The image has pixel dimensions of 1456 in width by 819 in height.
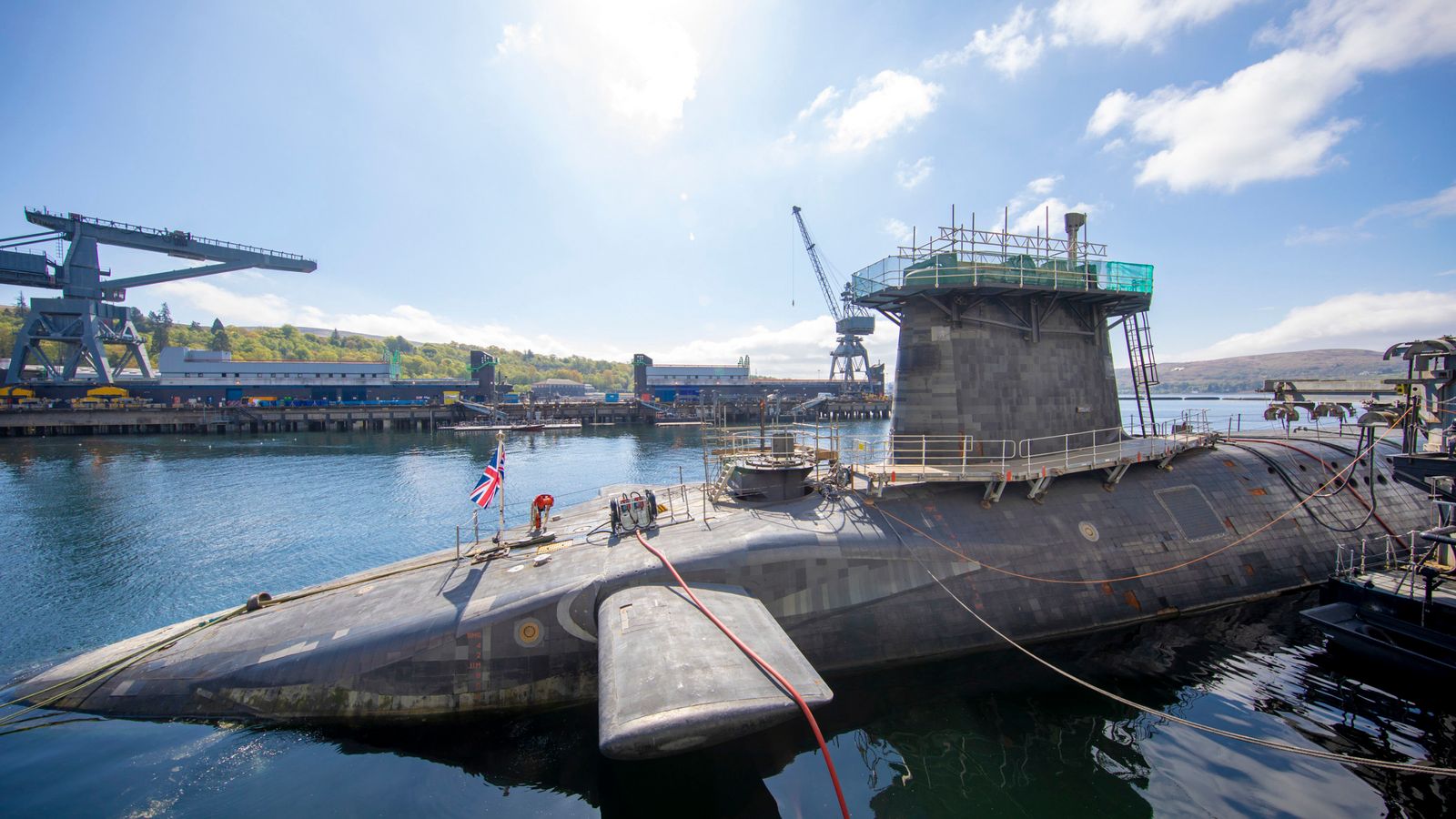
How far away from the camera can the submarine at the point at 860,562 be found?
11.1 m

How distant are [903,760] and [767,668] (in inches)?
170

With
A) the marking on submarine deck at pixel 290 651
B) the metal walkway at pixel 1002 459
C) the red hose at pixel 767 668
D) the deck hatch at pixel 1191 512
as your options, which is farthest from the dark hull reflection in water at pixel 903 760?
the metal walkway at pixel 1002 459

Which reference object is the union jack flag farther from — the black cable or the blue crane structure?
the blue crane structure

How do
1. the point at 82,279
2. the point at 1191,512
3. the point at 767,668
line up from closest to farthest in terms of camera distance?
the point at 767,668, the point at 1191,512, the point at 82,279

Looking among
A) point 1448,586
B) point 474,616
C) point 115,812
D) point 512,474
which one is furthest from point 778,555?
point 512,474

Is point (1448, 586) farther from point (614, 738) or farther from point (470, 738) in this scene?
point (470, 738)

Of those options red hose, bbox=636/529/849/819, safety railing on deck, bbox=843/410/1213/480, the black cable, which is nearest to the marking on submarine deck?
red hose, bbox=636/529/849/819

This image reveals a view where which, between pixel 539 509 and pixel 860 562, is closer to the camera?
pixel 860 562

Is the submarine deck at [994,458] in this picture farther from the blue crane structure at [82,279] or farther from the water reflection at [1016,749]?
the blue crane structure at [82,279]

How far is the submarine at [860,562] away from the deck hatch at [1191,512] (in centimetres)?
6

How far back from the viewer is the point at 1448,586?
12.4 meters

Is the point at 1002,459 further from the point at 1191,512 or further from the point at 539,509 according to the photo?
the point at 539,509

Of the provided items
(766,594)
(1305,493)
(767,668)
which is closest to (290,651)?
(766,594)

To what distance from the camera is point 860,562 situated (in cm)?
1298
